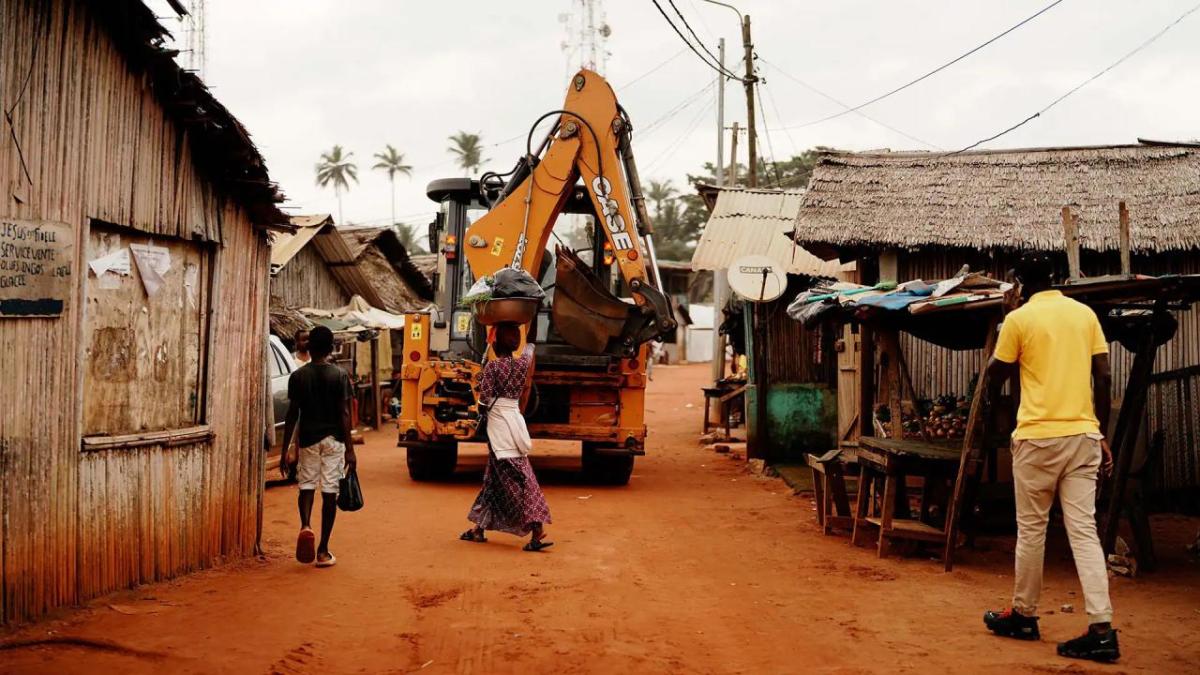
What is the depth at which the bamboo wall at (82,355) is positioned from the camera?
577cm

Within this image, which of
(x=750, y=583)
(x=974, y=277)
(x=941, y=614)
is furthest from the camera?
(x=974, y=277)

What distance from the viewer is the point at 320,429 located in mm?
7777

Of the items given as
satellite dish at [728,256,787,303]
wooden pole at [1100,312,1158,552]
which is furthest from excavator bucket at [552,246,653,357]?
wooden pole at [1100,312,1158,552]

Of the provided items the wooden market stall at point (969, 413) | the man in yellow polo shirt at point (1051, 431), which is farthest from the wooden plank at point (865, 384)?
the man in yellow polo shirt at point (1051, 431)

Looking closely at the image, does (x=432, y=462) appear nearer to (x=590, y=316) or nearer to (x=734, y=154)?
(x=590, y=316)

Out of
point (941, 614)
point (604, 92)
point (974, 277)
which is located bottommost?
point (941, 614)

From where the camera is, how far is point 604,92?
12.3 meters

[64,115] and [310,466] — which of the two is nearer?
[64,115]

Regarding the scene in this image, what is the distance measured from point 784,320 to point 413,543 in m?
8.24

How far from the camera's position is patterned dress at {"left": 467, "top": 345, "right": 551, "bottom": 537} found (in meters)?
8.70

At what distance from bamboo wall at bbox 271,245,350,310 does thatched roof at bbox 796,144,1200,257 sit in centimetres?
1521

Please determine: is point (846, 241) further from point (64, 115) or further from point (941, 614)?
point (64, 115)

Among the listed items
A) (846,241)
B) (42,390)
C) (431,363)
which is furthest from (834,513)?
(42,390)

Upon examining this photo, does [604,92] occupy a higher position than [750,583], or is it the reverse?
[604,92]
